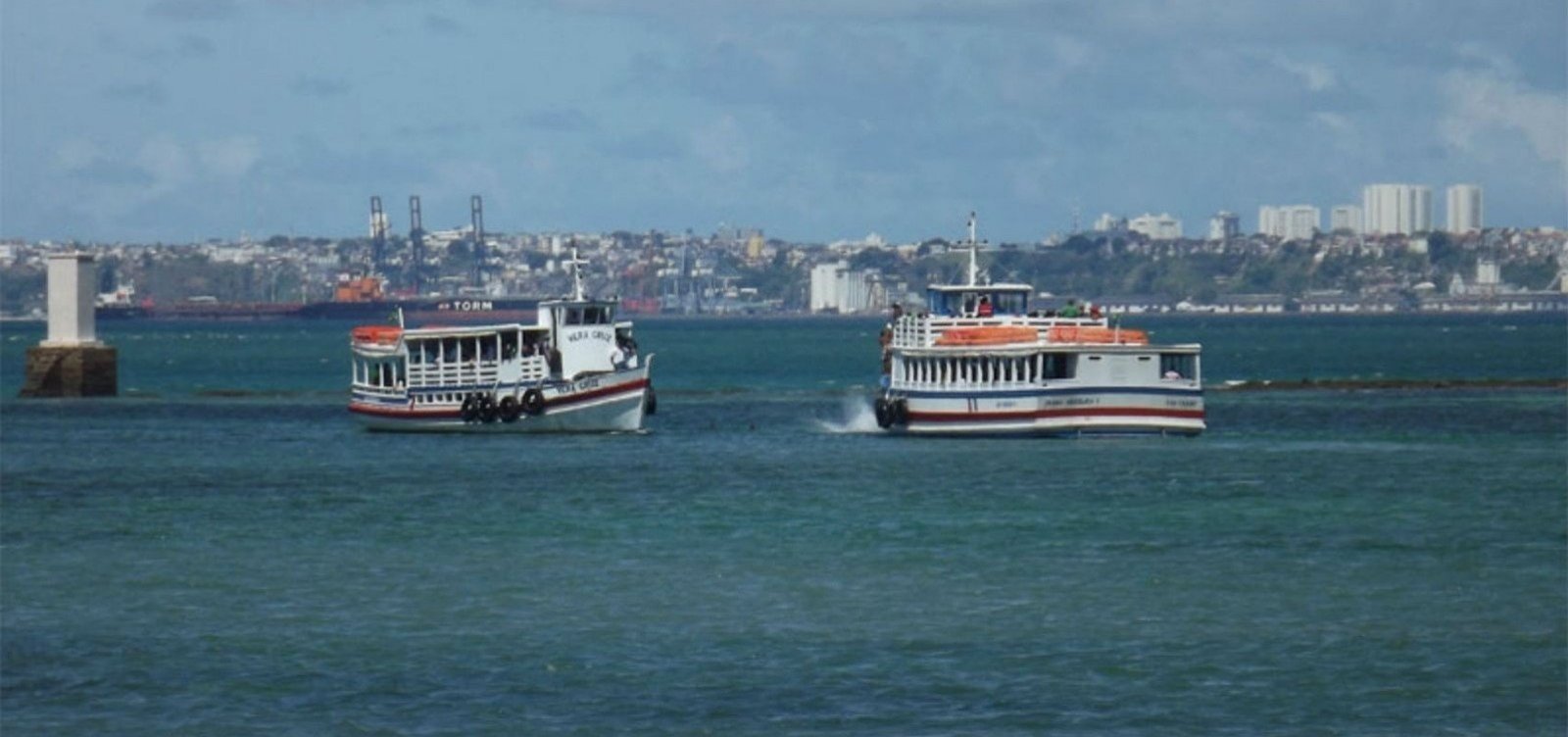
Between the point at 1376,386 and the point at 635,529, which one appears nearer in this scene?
the point at 635,529

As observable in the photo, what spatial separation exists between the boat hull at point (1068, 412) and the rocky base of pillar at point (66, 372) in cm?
4855

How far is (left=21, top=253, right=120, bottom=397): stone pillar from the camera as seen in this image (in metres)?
111

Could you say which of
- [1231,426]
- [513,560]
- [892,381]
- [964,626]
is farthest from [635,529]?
[1231,426]

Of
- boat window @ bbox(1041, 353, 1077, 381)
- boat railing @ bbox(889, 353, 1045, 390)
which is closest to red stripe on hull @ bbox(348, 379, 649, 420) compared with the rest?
boat railing @ bbox(889, 353, 1045, 390)

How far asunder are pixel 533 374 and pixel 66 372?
37947 mm

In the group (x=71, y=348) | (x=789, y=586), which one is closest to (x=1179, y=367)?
(x=789, y=586)

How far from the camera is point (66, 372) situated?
114 metres

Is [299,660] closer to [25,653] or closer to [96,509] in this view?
[25,653]

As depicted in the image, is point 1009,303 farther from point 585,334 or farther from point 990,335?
point 585,334

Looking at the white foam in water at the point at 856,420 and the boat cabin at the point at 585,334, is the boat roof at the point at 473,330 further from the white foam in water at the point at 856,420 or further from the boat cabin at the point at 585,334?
the white foam in water at the point at 856,420

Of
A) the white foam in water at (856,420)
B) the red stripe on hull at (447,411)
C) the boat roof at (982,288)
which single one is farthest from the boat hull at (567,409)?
the boat roof at (982,288)

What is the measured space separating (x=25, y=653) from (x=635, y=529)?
18048 mm

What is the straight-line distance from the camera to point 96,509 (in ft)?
191

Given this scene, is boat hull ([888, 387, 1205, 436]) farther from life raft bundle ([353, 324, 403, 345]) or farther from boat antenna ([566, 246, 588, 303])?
life raft bundle ([353, 324, 403, 345])
